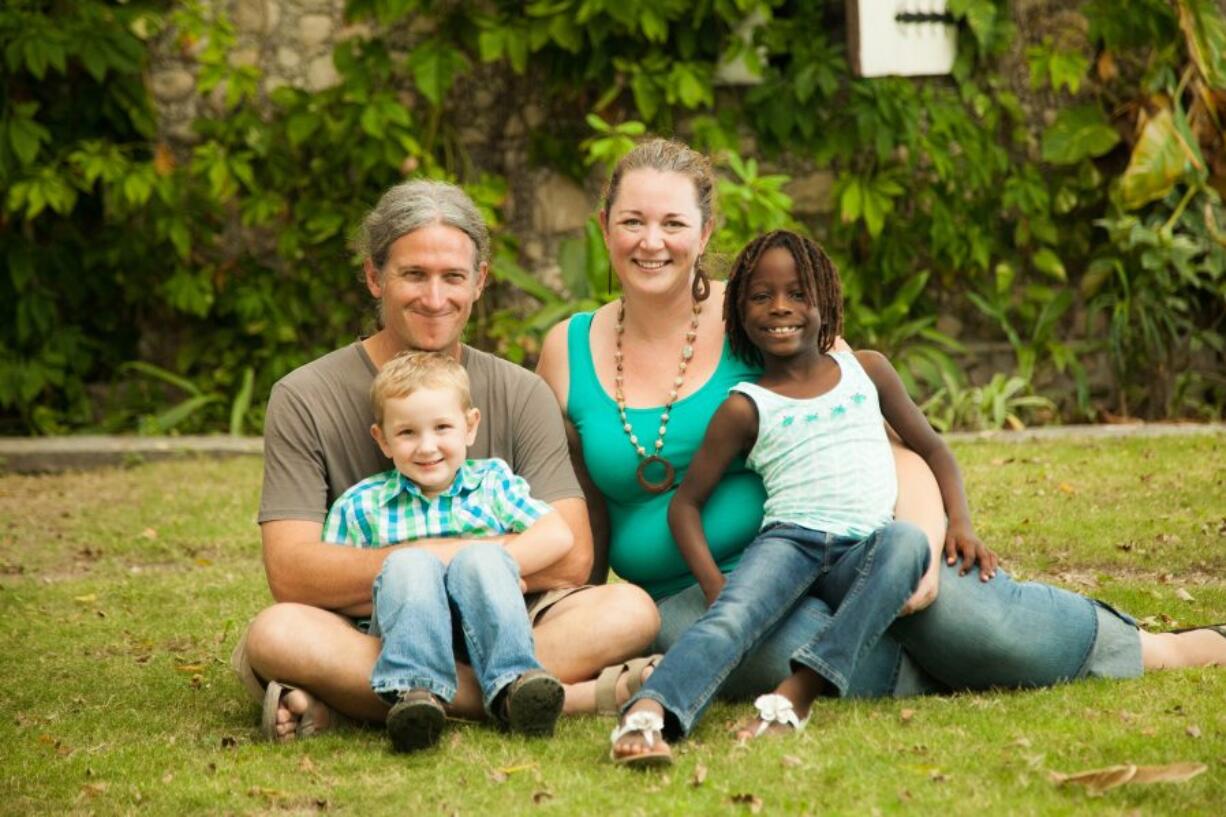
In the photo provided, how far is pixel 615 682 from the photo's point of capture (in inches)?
142

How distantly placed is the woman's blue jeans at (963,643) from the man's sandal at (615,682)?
0.50 ft

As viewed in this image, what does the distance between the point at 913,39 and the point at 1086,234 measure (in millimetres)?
1486

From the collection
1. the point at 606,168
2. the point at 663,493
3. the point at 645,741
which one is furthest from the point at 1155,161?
the point at 645,741

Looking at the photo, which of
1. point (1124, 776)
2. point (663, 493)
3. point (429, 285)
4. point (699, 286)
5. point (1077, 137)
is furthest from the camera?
point (1077, 137)

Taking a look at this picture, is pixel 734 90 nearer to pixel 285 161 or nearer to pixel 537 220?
pixel 537 220

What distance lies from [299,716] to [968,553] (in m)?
1.55

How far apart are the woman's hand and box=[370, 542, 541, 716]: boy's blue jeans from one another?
39.2 inches

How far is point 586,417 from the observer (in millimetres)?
4055

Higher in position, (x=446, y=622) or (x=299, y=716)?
(x=446, y=622)

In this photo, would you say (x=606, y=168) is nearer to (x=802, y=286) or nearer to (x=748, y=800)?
(x=802, y=286)

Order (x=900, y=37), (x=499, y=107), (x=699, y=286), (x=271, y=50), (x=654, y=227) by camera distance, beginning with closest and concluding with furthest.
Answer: (x=654, y=227)
(x=699, y=286)
(x=900, y=37)
(x=271, y=50)
(x=499, y=107)

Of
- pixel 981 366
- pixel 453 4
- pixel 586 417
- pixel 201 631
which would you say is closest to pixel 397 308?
pixel 586 417

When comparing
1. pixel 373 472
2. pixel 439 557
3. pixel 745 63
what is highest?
pixel 745 63

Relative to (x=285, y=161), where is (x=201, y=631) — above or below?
below
